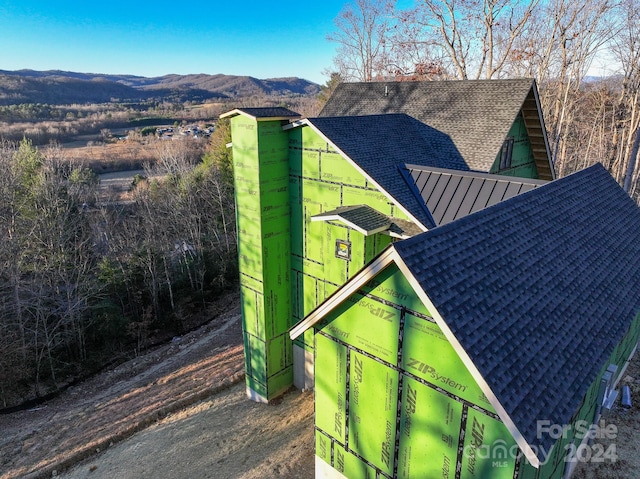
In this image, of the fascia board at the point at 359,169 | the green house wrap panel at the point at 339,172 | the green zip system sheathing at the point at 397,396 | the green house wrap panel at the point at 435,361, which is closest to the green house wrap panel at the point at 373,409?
the green zip system sheathing at the point at 397,396

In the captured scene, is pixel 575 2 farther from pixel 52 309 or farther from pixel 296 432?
pixel 52 309

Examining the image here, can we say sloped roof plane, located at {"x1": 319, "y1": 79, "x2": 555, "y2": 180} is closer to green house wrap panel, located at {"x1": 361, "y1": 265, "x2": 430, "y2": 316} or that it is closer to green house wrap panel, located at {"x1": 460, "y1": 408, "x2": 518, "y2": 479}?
green house wrap panel, located at {"x1": 361, "y1": 265, "x2": 430, "y2": 316}

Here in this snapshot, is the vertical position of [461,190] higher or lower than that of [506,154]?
lower

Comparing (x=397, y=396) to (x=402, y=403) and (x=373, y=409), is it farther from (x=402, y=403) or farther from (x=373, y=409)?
(x=373, y=409)

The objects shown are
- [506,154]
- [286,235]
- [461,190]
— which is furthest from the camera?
[506,154]

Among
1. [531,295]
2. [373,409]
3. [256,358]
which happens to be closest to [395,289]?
[531,295]

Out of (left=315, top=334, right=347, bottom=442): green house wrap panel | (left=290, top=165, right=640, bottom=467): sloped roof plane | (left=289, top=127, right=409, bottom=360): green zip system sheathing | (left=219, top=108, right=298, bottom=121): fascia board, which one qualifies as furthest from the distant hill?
(left=290, top=165, right=640, bottom=467): sloped roof plane
